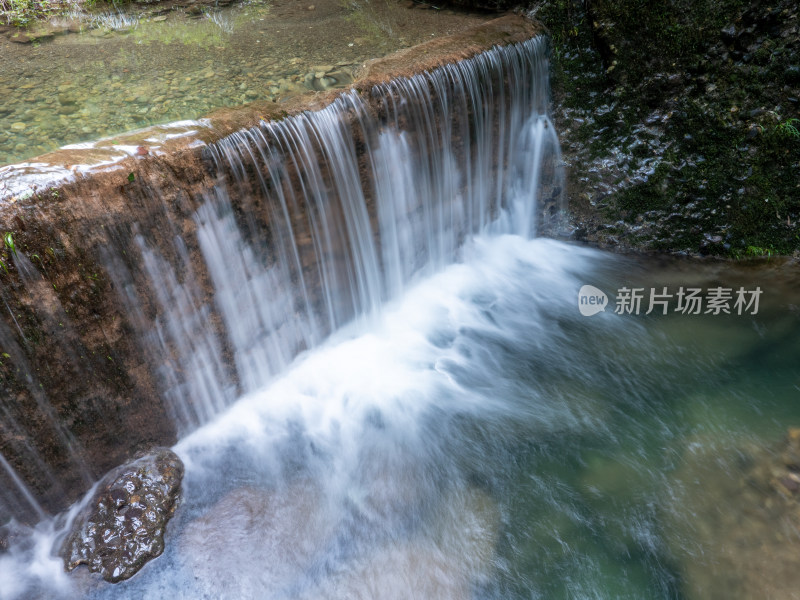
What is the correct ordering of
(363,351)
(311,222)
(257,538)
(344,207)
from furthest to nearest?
(363,351)
(344,207)
(311,222)
(257,538)

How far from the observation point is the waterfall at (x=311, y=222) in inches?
150

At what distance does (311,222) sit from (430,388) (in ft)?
6.03

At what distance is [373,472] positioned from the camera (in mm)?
4375

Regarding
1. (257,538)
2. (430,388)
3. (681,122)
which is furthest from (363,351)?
(681,122)

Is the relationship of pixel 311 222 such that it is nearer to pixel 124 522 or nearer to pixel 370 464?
pixel 370 464

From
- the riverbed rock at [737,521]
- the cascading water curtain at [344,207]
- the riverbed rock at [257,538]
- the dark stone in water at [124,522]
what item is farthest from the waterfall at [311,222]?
the riverbed rock at [737,521]

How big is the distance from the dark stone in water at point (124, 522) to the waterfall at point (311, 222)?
0.23 m

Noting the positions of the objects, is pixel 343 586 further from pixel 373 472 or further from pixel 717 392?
pixel 717 392

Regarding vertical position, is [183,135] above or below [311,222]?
above

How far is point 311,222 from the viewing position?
4.76 metres

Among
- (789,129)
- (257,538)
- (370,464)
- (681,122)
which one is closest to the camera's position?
(257,538)

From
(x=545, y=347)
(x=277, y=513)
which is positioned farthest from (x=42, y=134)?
(x=545, y=347)

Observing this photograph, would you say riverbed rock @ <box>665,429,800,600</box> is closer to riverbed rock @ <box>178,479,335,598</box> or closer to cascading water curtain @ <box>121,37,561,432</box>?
riverbed rock @ <box>178,479,335,598</box>

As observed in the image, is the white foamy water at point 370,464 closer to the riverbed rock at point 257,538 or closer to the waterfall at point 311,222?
the riverbed rock at point 257,538
